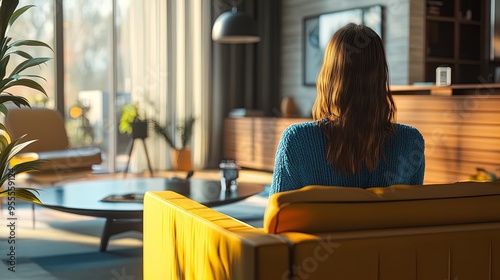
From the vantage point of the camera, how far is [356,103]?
6.42 feet

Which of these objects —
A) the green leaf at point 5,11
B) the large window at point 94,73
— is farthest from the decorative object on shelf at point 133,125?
the green leaf at point 5,11

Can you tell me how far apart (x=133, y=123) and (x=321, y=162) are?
527cm

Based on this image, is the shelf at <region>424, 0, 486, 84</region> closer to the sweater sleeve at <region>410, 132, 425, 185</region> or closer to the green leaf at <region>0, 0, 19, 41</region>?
the sweater sleeve at <region>410, 132, 425, 185</region>

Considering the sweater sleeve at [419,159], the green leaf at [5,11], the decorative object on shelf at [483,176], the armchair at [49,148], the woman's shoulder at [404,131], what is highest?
the green leaf at [5,11]

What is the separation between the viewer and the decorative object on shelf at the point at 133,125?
7.04 m

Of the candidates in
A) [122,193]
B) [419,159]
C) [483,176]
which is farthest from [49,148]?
[419,159]

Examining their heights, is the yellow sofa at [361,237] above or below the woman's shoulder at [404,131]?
below

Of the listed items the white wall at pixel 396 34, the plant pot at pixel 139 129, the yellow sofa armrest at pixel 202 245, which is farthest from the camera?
the plant pot at pixel 139 129

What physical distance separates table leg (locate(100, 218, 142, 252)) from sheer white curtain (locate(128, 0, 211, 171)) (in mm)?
3593

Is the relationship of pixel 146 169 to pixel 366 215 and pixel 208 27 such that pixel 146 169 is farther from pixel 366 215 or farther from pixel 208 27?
pixel 366 215

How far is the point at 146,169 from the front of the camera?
25.3ft

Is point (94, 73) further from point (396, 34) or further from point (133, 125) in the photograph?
point (396, 34)

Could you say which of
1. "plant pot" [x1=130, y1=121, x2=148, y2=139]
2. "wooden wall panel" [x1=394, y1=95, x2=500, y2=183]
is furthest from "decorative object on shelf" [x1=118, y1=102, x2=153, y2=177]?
"wooden wall panel" [x1=394, y1=95, x2=500, y2=183]

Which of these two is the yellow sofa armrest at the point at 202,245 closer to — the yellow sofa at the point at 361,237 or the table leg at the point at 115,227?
the yellow sofa at the point at 361,237
